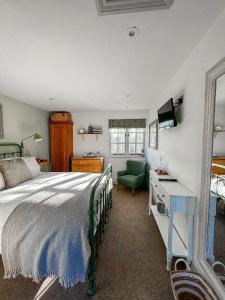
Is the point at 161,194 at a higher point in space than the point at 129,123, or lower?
lower

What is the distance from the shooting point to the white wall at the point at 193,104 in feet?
4.04

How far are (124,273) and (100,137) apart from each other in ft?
12.2

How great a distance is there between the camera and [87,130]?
473 centimetres

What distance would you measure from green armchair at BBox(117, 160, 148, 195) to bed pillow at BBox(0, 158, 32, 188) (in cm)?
230

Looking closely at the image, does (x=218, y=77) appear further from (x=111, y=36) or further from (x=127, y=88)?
(x=127, y=88)

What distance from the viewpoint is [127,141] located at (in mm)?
4754

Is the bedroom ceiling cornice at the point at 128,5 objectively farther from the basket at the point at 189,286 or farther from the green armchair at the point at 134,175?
the green armchair at the point at 134,175

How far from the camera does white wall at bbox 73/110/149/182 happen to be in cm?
469

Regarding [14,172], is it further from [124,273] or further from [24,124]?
[124,273]

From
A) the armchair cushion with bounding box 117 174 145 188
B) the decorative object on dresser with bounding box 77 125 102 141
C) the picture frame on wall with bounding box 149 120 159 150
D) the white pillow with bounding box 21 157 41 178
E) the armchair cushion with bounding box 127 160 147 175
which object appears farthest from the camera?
the decorative object on dresser with bounding box 77 125 102 141

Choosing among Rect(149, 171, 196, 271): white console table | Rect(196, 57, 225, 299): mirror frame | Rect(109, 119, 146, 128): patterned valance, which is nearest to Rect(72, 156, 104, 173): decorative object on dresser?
Rect(109, 119, 146, 128): patterned valance

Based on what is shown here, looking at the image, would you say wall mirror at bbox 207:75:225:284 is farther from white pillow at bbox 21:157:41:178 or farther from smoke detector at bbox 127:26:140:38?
white pillow at bbox 21:157:41:178

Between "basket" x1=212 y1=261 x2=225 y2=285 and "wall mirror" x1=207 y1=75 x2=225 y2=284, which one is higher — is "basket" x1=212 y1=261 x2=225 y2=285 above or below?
below

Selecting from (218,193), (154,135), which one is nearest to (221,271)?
(218,193)
